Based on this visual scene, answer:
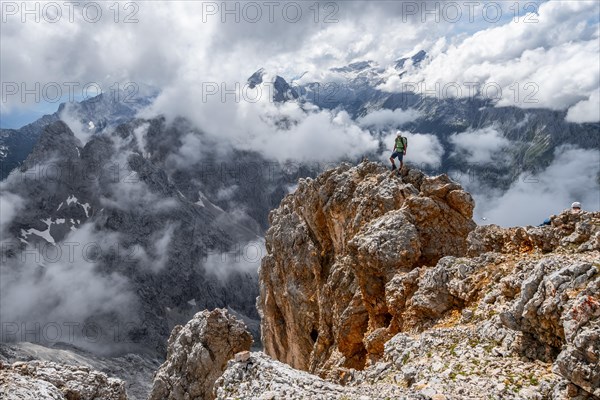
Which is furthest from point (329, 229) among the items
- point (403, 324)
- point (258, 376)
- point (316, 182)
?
point (258, 376)

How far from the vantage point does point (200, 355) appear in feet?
202

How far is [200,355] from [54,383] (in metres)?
32.7

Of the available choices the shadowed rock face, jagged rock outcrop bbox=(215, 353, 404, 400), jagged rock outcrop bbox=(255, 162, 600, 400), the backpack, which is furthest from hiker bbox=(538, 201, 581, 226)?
jagged rock outcrop bbox=(215, 353, 404, 400)

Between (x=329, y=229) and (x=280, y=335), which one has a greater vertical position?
(x=329, y=229)

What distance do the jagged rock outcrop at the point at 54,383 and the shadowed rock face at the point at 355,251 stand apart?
1993cm

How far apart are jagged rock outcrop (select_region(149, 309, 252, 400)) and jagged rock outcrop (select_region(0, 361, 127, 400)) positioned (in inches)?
1009

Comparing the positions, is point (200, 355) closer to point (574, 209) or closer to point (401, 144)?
point (401, 144)

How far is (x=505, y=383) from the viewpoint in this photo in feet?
59.1

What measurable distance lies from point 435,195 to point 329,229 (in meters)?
21.5

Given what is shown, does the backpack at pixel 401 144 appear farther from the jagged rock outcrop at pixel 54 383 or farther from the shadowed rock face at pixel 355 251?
the jagged rock outcrop at pixel 54 383

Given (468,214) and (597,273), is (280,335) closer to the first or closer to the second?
(468,214)

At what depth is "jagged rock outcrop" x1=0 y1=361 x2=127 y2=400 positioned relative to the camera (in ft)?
86.4

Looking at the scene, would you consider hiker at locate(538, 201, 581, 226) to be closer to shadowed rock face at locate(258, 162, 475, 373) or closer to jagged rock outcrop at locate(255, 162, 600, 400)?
jagged rock outcrop at locate(255, 162, 600, 400)

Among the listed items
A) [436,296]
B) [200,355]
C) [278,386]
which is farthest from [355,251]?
[200,355]
